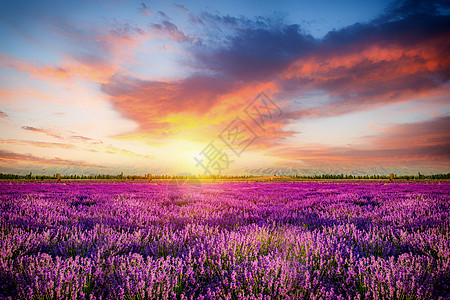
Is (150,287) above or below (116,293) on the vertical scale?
above

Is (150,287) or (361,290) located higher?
(150,287)

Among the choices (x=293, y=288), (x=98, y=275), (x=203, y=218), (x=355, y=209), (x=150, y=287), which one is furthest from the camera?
(x=355, y=209)

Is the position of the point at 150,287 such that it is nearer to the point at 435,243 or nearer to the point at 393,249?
the point at 393,249

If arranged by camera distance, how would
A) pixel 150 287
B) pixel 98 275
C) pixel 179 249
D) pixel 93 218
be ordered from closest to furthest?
pixel 150 287
pixel 98 275
pixel 179 249
pixel 93 218

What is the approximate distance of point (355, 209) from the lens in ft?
19.0

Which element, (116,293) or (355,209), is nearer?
(116,293)

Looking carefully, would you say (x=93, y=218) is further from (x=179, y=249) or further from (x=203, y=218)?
(x=179, y=249)

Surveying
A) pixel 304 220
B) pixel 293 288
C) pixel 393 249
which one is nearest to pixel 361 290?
pixel 293 288

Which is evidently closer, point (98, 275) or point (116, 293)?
point (116, 293)

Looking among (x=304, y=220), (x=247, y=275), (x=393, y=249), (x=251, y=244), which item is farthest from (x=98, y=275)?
(x=304, y=220)

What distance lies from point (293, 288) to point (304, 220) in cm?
312

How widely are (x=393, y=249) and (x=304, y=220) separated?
205 centimetres

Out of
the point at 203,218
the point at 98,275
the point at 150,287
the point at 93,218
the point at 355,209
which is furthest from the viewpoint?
the point at 355,209

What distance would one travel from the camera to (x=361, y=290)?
197 cm
